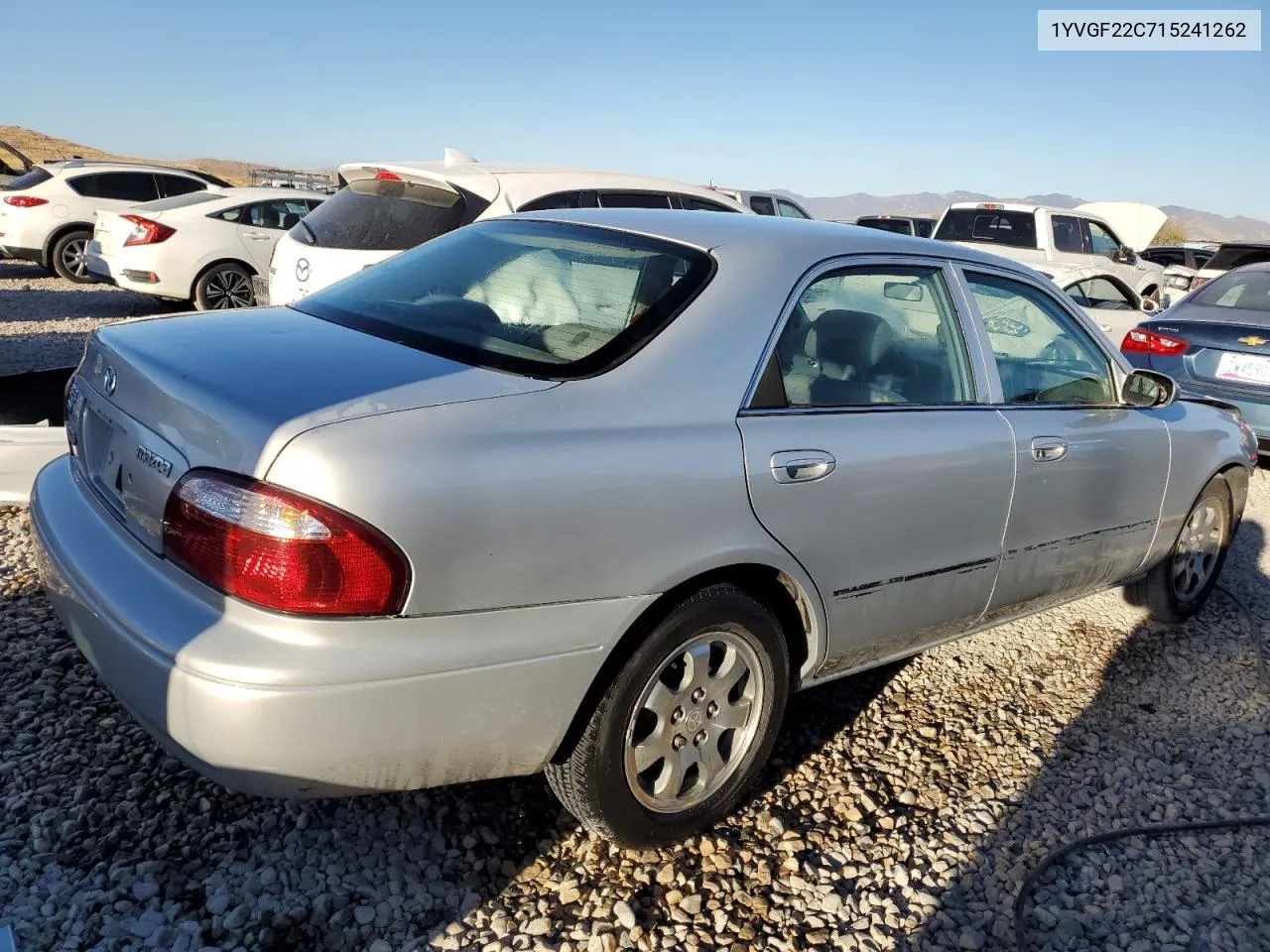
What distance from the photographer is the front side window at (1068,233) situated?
1183 cm

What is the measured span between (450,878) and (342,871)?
26 centimetres

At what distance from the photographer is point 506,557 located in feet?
6.45

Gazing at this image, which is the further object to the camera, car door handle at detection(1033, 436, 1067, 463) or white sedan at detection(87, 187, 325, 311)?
white sedan at detection(87, 187, 325, 311)

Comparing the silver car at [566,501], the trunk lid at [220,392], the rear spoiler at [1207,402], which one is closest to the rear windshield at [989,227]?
the rear spoiler at [1207,402]

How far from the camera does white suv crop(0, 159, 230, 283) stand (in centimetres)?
1245

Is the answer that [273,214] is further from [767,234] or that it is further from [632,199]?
[767,234]

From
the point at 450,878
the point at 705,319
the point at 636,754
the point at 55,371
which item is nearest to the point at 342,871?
the point at 450,878

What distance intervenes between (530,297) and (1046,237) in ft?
34.5

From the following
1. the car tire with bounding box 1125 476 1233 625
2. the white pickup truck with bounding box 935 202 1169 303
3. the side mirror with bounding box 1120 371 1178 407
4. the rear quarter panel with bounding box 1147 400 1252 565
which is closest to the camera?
the side mirror with bounding box 1120 371 1178 407

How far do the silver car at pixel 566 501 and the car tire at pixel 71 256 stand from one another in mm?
11935

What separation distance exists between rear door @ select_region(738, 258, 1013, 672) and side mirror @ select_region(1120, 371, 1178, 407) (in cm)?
95

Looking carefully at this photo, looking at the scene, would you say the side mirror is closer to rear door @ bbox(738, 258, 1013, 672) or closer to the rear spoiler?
the rear spoiler

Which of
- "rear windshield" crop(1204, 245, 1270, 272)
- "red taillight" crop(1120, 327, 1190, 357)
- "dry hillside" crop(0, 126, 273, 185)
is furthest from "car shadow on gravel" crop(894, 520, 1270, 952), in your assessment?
"dry hillside" crop(0, 126, 273, 185)

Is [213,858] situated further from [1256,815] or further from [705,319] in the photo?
[1256,815]
